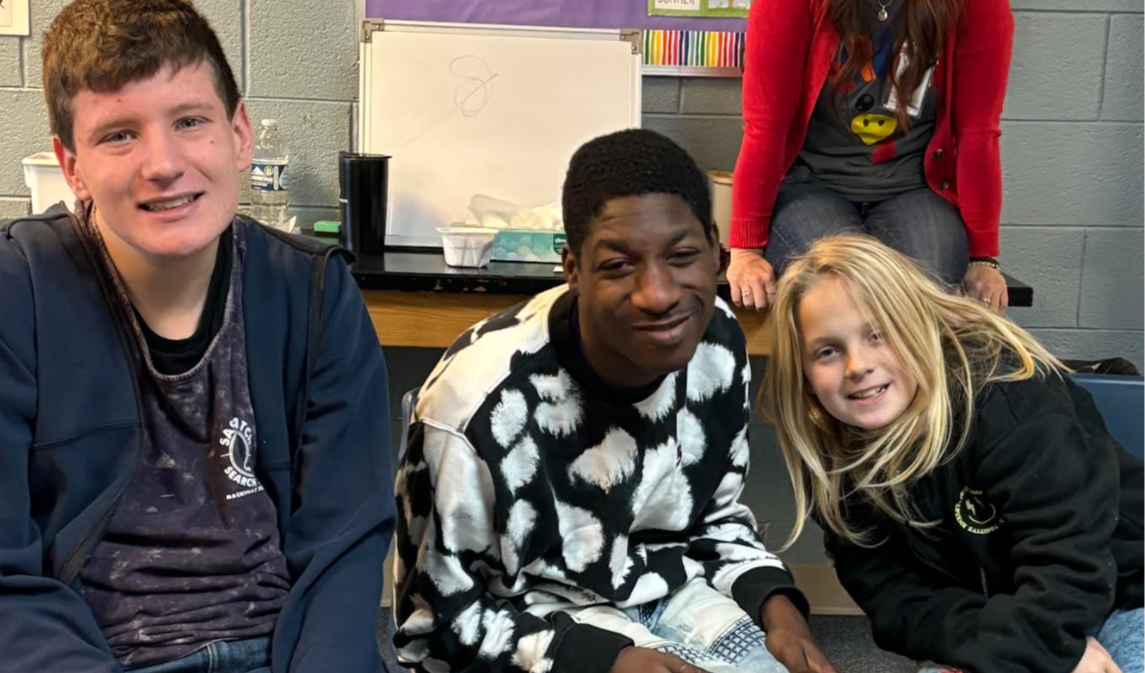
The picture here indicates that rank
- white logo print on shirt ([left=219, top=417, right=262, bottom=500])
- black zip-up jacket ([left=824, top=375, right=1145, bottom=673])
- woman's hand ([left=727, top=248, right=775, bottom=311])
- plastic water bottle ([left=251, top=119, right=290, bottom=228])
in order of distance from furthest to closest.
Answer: plastic water bottle ([left=251, top=119, right=290, bottom=228]), woman's hand ([left=727, top=248, right=775, bottom=311]), black zip-up jacket ([left=824, top=375, right=1145, bottom=673]), white logo print on shirt ([left=219, top=417, right=262, bottom=500])

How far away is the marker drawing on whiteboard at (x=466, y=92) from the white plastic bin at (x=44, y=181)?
644 mm

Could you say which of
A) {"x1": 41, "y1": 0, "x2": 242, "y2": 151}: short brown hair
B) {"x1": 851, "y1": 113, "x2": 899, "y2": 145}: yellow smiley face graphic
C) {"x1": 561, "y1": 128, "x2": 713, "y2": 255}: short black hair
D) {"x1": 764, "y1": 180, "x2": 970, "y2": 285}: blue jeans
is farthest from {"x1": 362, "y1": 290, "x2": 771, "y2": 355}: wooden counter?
{"x1": 41, "y1": 0, "x2": 242, "y2": 151}: short brown hair

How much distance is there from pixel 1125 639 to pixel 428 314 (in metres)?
1.19

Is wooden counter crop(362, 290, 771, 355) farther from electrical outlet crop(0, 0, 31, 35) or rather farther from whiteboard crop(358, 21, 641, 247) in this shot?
electrical outlet crop(0, 0, 31, 35)

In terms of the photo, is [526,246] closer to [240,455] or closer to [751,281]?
[751,281]

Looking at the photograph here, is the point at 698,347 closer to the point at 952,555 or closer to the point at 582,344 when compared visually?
the point at 582,344

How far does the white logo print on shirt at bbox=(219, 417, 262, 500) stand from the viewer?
4.09 feet

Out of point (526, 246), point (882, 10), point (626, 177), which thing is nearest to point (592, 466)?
point (626, 177)

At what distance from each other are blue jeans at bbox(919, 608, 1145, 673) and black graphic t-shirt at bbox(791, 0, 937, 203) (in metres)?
0.94

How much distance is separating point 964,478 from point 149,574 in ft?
3.14

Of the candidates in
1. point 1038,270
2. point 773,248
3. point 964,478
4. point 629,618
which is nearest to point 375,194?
point 773,248

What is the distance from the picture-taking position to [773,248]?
2123mm

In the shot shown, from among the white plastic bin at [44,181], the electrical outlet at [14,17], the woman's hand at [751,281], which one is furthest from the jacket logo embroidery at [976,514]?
the electrical outlet at [14,17]

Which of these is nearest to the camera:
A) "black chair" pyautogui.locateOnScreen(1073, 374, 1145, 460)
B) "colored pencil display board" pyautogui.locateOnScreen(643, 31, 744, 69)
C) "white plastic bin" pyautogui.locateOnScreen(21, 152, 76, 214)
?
"black chair" pyautogui.locateOnScreen(1073, 374, 1145, 460)
